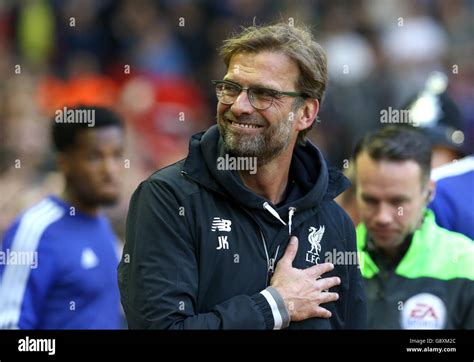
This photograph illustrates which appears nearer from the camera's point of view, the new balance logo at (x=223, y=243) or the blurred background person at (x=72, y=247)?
the new balance logo at (x=223, y=243)

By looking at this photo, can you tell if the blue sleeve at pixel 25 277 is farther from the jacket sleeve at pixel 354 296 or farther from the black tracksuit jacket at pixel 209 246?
the jacket sleeve at pixel 354 296

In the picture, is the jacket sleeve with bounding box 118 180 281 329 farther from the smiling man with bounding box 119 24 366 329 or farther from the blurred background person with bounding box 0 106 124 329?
the blurred background person with bounding box 0 106 124 329

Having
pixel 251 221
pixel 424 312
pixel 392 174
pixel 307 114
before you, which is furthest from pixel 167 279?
pixel 392 174

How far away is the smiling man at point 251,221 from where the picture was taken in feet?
10.3

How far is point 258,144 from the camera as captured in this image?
3346 mm

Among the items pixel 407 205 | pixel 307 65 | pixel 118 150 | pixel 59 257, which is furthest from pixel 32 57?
pixel 307 65

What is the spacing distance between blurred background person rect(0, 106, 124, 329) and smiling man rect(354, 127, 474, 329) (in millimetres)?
1159

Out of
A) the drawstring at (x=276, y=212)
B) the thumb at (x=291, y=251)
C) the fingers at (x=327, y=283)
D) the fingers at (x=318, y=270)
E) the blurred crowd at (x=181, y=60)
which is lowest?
the fingers at (x=327, y=283)

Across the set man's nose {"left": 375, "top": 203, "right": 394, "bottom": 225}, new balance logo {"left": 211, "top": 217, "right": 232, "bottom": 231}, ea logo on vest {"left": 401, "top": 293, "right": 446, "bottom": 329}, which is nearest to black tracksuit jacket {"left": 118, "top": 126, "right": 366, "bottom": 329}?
new balance logo {"left": 211, "top": 217, "right": 232, "bottom": 231}

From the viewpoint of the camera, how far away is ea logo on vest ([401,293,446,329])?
4125 millimetres

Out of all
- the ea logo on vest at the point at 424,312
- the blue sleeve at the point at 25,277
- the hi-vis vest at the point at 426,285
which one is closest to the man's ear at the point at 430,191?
the hi-vis vest at the point at 426,285

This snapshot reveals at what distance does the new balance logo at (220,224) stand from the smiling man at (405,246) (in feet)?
3.63

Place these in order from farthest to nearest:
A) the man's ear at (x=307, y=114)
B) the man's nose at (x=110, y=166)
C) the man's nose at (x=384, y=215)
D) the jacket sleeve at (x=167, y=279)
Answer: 1. the man's nose at (x=110, y=166)
2. the man's nose at (x=384, y=215)
3. the man's ear at (x=307, y=114)
4. the jacket sleeve at (x=167, y=279)
